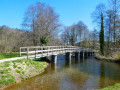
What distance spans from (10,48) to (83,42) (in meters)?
26.2

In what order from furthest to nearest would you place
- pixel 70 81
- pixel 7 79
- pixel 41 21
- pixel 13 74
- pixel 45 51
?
pixel 41 21
pixel 45 51
pixel 70 81
pixel 13 74
pixel 7 79

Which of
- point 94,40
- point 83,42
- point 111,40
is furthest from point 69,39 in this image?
point 111,40

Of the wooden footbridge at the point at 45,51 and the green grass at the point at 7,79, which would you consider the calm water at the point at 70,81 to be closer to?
the green grass at the point at 7,79

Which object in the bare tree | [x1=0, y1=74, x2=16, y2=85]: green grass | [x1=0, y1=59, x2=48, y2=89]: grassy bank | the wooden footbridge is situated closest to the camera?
[x1=0, y1=74, x2=16, y2=85]: green grass

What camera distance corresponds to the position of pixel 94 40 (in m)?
41.3

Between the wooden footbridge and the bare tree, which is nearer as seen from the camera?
the wooden footbridge

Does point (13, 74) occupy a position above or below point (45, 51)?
below

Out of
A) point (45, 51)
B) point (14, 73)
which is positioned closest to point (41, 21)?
point (45, 51)

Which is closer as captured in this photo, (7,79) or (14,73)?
(7,79)

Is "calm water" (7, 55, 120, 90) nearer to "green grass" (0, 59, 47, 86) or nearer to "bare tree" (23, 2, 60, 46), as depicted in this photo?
"green grass" (0, 59, 47, 86)

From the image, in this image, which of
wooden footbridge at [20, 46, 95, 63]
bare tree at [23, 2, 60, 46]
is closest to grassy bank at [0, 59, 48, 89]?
wooden footbridge at [20, 46, 95, 63]

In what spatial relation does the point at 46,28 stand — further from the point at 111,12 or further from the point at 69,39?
the point at 69,39

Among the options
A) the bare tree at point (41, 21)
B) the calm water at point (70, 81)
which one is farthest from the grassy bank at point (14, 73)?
the bare tree at point (41, 21)

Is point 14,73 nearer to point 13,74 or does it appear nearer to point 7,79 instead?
point 13,74
